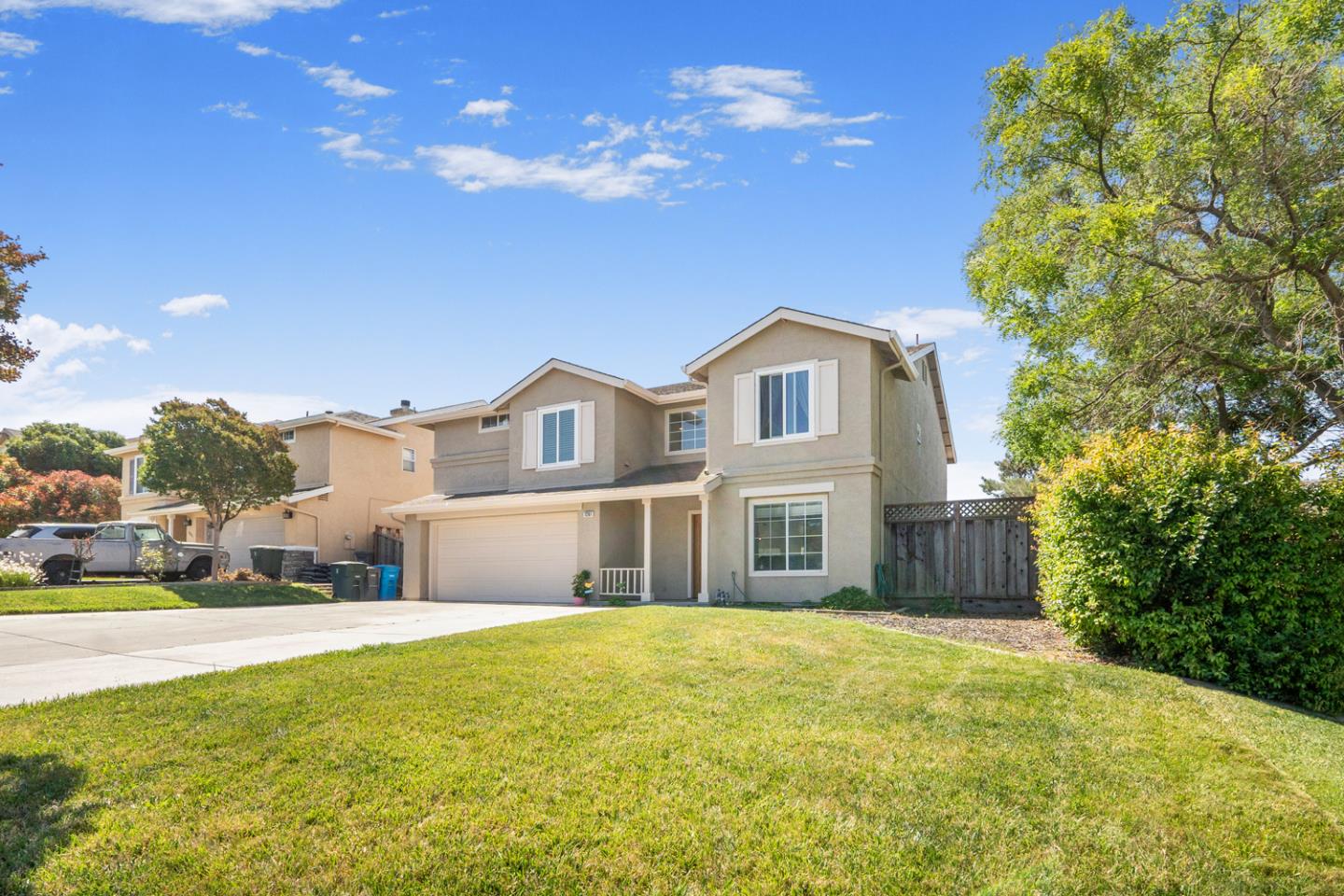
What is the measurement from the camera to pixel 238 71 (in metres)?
11.8

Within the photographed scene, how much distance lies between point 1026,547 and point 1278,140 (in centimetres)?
761

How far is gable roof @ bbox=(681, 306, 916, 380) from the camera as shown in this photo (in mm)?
16781

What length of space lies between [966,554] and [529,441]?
1180 centimetres

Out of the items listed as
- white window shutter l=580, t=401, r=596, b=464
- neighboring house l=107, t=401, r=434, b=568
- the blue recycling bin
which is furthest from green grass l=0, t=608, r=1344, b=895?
neighboring house l=107, t=401, r=434, b=568

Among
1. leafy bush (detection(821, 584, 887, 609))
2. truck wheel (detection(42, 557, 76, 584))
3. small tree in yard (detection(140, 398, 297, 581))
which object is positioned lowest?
leafy bush (detection(821, 584, 887, 609))

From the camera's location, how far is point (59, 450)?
133 feet

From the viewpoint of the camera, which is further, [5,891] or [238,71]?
[238,71]

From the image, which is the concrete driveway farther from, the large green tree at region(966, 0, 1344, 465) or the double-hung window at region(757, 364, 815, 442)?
the large green tree at region(966, 0, 1344, 465)

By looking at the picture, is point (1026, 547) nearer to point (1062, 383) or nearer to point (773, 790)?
point (1062, 383)

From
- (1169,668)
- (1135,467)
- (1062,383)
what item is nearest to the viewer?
(1169,668)

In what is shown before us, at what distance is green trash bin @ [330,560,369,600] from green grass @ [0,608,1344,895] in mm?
15313

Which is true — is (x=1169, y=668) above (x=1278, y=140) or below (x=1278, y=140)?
below

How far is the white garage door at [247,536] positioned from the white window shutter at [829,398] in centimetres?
1828

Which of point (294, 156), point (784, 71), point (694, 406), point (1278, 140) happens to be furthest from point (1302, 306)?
point (294, 156)
